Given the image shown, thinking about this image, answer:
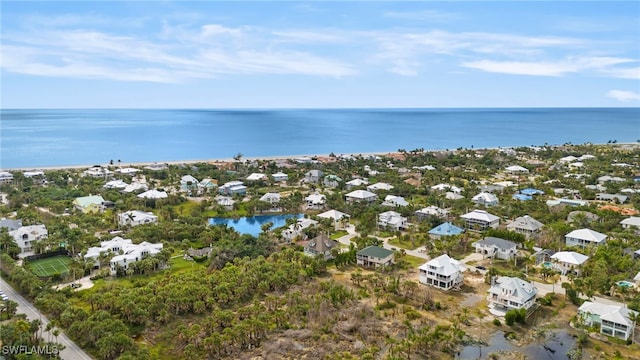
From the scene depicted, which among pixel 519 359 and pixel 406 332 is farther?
pixel 406 332

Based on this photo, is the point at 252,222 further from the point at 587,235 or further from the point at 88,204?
the point at 587,235

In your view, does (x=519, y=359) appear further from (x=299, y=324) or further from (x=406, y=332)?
(x=299, y=324)

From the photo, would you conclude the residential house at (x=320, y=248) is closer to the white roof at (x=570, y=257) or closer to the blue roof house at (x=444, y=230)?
the blue roof house at (x=444, y=230)

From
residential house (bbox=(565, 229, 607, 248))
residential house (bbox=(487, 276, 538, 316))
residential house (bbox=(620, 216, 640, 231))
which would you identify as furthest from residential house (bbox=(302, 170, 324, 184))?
residential house (bbox=(487, 276, 538, 316))

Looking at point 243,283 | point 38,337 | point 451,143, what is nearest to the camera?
point 38,337

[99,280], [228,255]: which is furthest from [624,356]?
[99,280]

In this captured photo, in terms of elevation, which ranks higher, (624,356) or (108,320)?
(108,320)
